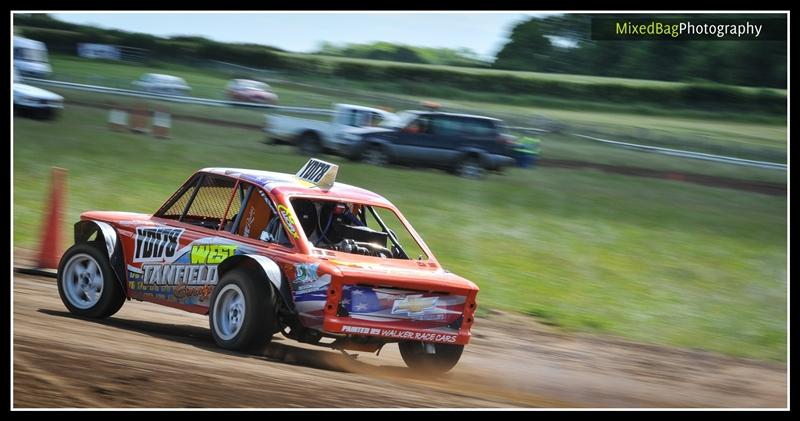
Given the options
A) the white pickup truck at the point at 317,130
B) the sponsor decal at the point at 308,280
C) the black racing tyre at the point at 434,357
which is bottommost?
the black racing tyre at the point at 434,357

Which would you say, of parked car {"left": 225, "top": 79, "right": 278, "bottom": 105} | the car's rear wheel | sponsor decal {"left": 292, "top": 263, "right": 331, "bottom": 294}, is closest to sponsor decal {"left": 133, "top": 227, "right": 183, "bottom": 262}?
sponsor decal {"left": 292, "top": 263, "right": 331, "bottom": 294}

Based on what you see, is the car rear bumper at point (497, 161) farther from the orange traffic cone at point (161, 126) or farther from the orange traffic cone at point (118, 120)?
the orange traffic cone at point (118, 120)

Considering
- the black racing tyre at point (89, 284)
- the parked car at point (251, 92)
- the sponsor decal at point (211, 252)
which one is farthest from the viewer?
the parked car at point (251, 92)

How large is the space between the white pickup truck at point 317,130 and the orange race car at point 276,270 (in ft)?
42.3

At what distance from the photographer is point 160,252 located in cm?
834

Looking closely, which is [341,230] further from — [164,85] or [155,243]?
→ [164,85]

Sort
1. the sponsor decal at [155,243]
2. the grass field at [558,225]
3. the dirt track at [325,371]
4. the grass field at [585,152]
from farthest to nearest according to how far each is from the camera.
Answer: the grass field at [585,152] < the grass field at [558,225] < the sponsor decal at [155,243] < the dirt track at [325,371]

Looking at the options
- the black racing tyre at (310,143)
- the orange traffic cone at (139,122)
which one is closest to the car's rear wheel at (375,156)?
the black racing tyre at (310,143)

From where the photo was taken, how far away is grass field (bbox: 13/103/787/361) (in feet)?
40.6

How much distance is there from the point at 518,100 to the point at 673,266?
1046cm

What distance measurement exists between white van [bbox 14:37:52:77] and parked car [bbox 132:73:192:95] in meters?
2.23

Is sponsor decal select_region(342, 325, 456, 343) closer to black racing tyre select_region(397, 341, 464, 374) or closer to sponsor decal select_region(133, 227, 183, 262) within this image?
black racing tyre select_region(397, 341, 464, 374)

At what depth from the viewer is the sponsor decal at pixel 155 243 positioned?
827cm

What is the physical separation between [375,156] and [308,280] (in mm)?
14266
